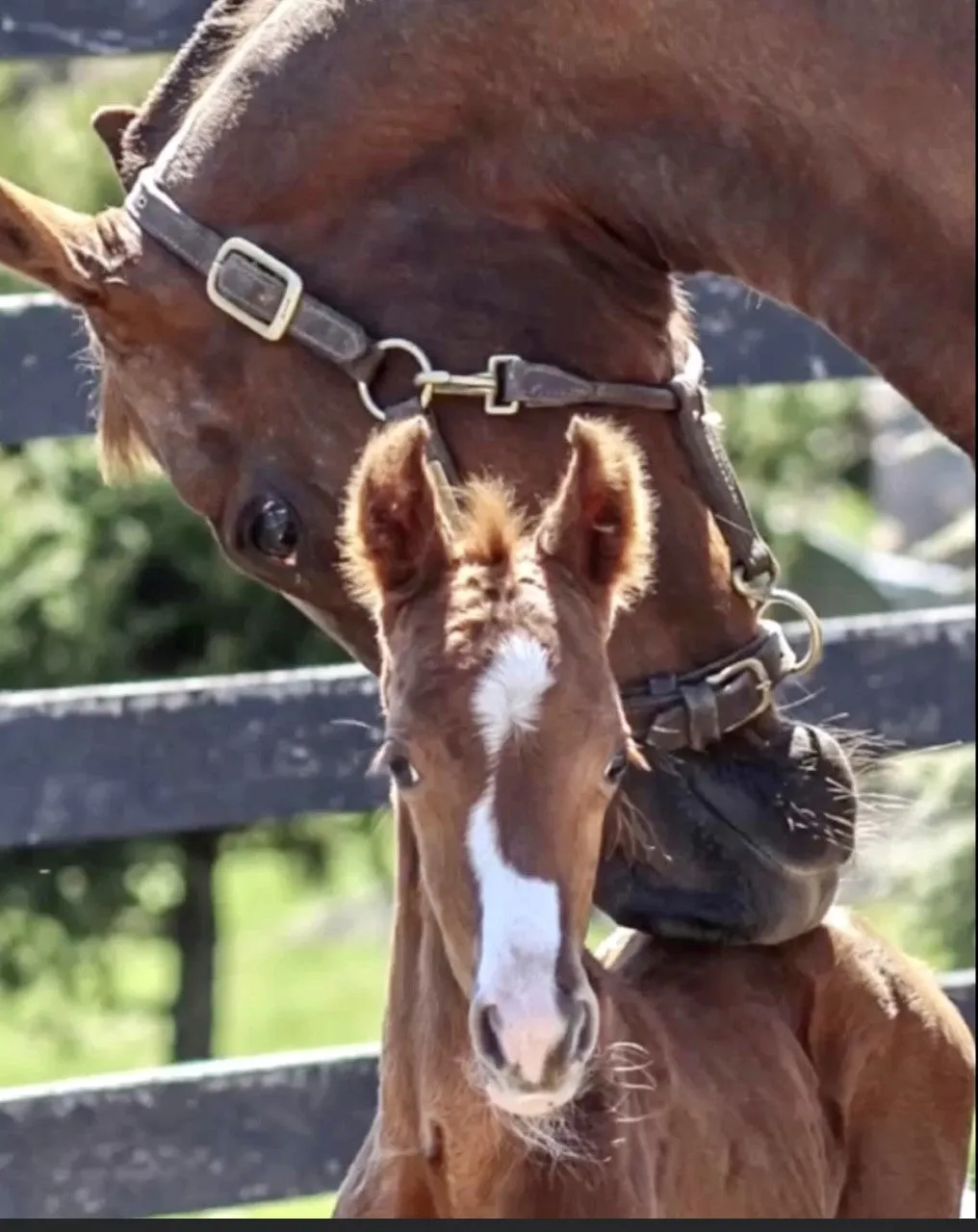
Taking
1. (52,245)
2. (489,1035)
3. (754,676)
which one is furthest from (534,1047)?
(52,245)

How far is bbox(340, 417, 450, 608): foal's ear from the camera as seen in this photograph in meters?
2.14

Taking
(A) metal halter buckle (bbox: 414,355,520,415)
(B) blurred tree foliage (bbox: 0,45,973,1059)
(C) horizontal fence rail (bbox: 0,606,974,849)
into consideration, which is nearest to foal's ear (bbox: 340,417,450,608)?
(A) metal halter buckle (bbox: 414,355,520,415)

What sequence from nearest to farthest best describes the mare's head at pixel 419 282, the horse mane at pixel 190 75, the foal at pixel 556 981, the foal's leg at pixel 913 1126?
the foal at pixel 556 981 < the mare's head at pixel 419 282 < the horse mane at pixel 190 75 < the foal's leg at pixel 913 1126

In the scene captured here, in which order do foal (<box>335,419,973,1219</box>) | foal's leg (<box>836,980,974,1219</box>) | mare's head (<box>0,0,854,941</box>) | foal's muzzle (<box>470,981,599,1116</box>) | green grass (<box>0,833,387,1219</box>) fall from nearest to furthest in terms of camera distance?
foal's muzzle (<box>470,981,599,1116</box>), foal (<box>335,419,973,1219</box>), mare's head (<box>0,0,854,941</box>), foal's leg (<box>836,980,974,1219</box>), green grass (<box>0,833,387,1219</box>)

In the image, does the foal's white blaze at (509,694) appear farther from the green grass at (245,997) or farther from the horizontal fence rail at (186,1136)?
the green grass at (245,997)

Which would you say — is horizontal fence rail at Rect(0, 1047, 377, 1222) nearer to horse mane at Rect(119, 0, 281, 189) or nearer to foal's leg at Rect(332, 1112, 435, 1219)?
foal's leg at Rect(332, 1112, 435, 1219)

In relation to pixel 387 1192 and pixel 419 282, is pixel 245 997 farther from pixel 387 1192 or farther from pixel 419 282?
pixel 419 282

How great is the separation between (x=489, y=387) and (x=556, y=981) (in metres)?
0.61

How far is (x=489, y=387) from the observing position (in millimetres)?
2297

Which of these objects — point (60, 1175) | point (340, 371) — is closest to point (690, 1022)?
point (340, 371)

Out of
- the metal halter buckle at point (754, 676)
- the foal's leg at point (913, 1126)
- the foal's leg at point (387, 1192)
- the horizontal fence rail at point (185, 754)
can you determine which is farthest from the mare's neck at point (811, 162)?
the horizontal fence rail at point (185, 754)

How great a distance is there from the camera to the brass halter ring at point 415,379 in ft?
7.52

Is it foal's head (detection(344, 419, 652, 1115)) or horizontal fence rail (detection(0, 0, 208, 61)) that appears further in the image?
horizontal fence rail (detection(0, 0, 208, 61))

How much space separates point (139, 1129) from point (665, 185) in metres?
1.58
